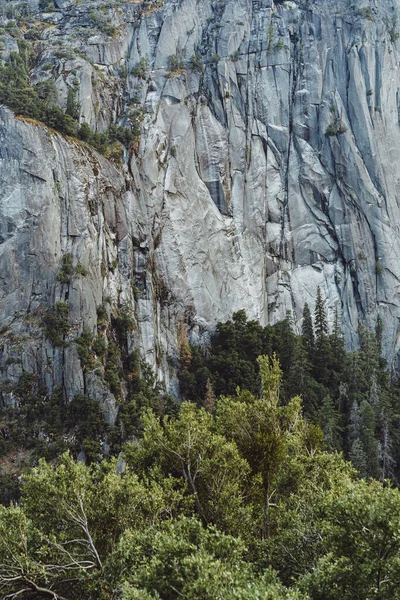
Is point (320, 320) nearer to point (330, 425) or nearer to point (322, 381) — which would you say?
point (322, 381)

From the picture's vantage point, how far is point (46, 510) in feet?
49.6

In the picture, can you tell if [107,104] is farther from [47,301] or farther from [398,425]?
[398,425]

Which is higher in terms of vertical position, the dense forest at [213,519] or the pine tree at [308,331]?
the pine tree at [308,331]

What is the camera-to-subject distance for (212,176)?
214 ft

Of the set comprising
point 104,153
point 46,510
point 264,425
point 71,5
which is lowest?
point 46,510

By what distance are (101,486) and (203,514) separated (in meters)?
3.79

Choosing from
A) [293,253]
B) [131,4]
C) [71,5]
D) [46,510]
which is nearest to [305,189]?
[293,253]

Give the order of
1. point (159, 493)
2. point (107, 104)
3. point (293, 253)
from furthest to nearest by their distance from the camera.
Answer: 1. point (293, 253)
2. point (107, 104)
3. point (159, 493)

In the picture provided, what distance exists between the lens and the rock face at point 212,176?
45844 millimetres

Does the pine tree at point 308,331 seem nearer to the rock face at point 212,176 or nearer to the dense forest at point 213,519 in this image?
the rock face at point 212,176

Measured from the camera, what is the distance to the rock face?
45844 millimetres

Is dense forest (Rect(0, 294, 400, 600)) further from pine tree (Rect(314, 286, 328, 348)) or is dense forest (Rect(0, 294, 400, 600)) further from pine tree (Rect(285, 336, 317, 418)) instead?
pine tree (Rect(314, 286, 328, 348))

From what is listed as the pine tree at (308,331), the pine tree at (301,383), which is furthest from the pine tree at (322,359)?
the pine tree at (301,383)

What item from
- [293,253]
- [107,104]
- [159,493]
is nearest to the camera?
[159,493]
